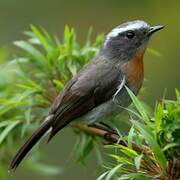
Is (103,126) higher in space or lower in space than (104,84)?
lower

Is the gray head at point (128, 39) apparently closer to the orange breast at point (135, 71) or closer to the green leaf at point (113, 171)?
the orange breast at point (135, 71)

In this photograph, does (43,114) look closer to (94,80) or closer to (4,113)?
(4,113)

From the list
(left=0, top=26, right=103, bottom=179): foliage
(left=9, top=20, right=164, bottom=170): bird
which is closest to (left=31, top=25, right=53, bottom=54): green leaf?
(left=0, top=26, right=103, bottom=179): foliage

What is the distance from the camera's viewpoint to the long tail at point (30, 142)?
5008 mm

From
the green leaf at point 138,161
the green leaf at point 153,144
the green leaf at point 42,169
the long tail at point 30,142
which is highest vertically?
the green leaf at point 153,144

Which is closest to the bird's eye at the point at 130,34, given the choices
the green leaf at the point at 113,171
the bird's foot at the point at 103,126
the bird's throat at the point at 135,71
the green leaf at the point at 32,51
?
the bird's throat at the point at 135,71

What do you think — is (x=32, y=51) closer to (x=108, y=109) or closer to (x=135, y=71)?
(x=108, y=109)

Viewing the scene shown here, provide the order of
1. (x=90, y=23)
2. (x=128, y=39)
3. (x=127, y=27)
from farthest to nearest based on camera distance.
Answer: (x=90, y=23)
(x=128, y=39)
(x=127, y=27)

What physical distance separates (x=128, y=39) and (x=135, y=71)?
441 millimetres

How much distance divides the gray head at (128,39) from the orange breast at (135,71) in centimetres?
8

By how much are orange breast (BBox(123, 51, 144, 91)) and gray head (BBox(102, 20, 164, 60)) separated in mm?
76

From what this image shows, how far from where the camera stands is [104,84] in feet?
18.6

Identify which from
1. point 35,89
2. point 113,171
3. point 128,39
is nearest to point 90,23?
point 128,39

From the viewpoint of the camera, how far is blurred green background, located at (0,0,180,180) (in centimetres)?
712
